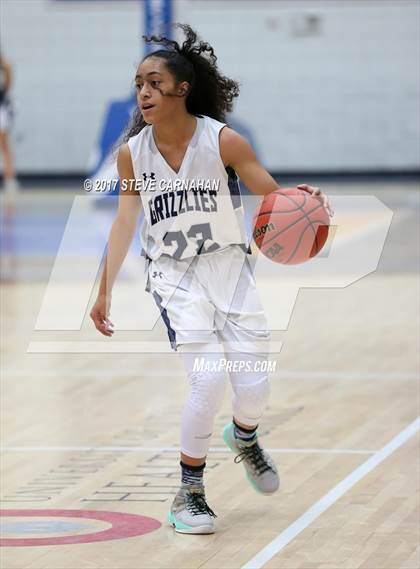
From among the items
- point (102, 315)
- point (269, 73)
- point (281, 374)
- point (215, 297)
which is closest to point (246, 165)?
point (215, 297)

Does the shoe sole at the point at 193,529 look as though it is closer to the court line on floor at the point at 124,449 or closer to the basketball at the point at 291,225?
the basketball at the point at 291,225

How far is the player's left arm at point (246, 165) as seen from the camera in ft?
15.4

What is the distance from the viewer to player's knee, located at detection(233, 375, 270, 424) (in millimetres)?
4789

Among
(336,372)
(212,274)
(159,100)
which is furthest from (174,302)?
(336,372)

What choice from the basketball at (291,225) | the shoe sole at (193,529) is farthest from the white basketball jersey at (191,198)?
the shoe sole at (193,529)

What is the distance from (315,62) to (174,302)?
613 inches

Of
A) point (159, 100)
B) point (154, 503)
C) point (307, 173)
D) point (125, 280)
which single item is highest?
point (159, 100)

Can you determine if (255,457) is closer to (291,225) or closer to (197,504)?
(197,504)

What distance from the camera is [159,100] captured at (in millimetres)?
4711

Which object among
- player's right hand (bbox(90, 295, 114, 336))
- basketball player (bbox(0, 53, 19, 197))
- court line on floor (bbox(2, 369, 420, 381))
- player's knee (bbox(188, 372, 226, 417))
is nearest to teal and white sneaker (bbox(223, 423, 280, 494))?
player's knee (bbox(188, 372, 226, 417))

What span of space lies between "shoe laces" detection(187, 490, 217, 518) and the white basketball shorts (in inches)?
21.7

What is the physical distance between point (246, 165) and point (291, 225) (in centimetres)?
28

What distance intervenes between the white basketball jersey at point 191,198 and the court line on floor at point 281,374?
9.11 feet

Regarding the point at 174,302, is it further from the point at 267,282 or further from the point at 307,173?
the point at 307,173
